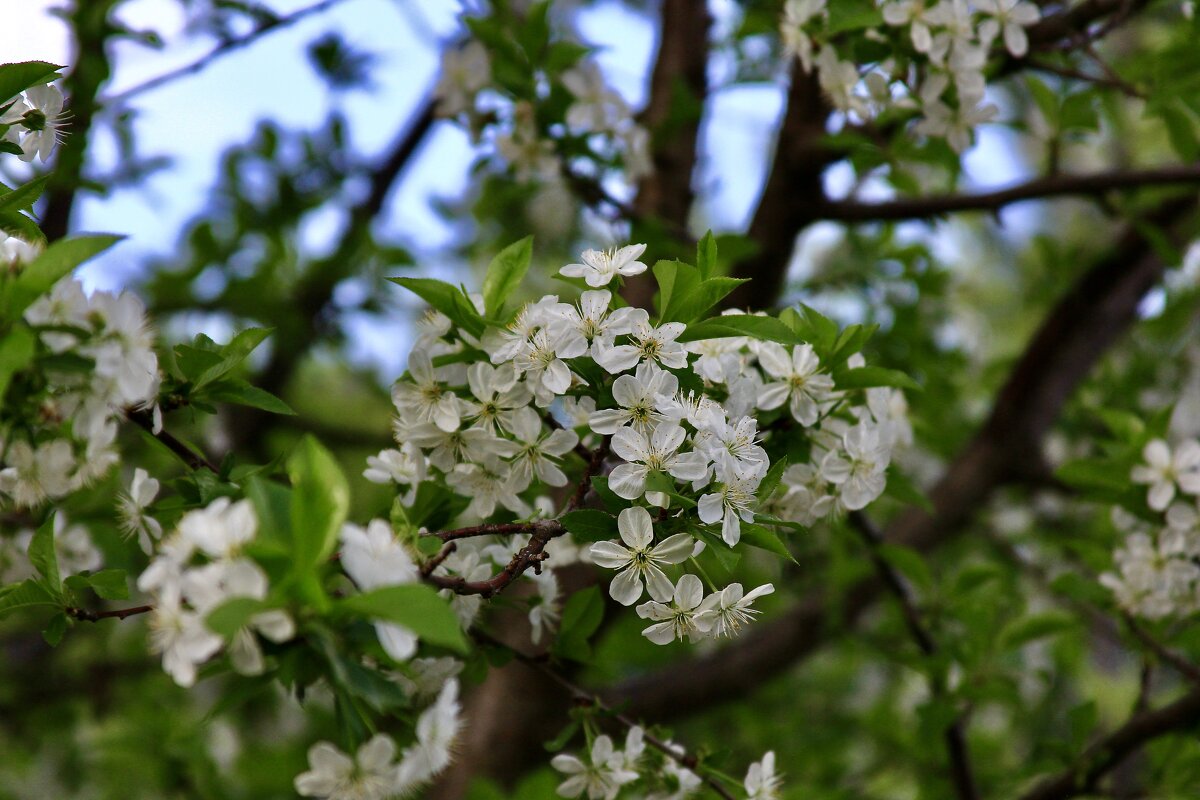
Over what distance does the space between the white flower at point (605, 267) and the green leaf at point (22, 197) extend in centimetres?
71

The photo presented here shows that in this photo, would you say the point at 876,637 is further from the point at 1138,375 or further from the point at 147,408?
the point at 147,408

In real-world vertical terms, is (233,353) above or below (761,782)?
above

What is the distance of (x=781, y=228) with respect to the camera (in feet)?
8.57

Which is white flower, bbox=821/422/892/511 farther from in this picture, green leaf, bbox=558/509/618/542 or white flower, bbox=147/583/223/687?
white flower, bbox=147/583/223/687

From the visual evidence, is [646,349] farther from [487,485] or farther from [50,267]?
[50,267]

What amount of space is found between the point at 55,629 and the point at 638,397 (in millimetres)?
820

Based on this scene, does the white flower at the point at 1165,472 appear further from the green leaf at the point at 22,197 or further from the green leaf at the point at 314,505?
the green leaf at the point at 22,197

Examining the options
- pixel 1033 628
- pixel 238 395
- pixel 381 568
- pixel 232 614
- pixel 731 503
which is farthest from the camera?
pixel 1033 628

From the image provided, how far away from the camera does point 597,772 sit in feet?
4.70

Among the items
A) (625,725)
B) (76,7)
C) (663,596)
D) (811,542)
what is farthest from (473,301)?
(811,542)

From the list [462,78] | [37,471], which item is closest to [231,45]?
[462,78]

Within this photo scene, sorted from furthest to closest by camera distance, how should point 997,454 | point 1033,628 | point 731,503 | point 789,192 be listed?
point 997,454 → point 789,192 → point 1033,628 → point 731,503

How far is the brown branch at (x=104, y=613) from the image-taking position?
118 cm

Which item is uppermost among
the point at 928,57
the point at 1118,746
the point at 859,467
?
the point at 928,57
